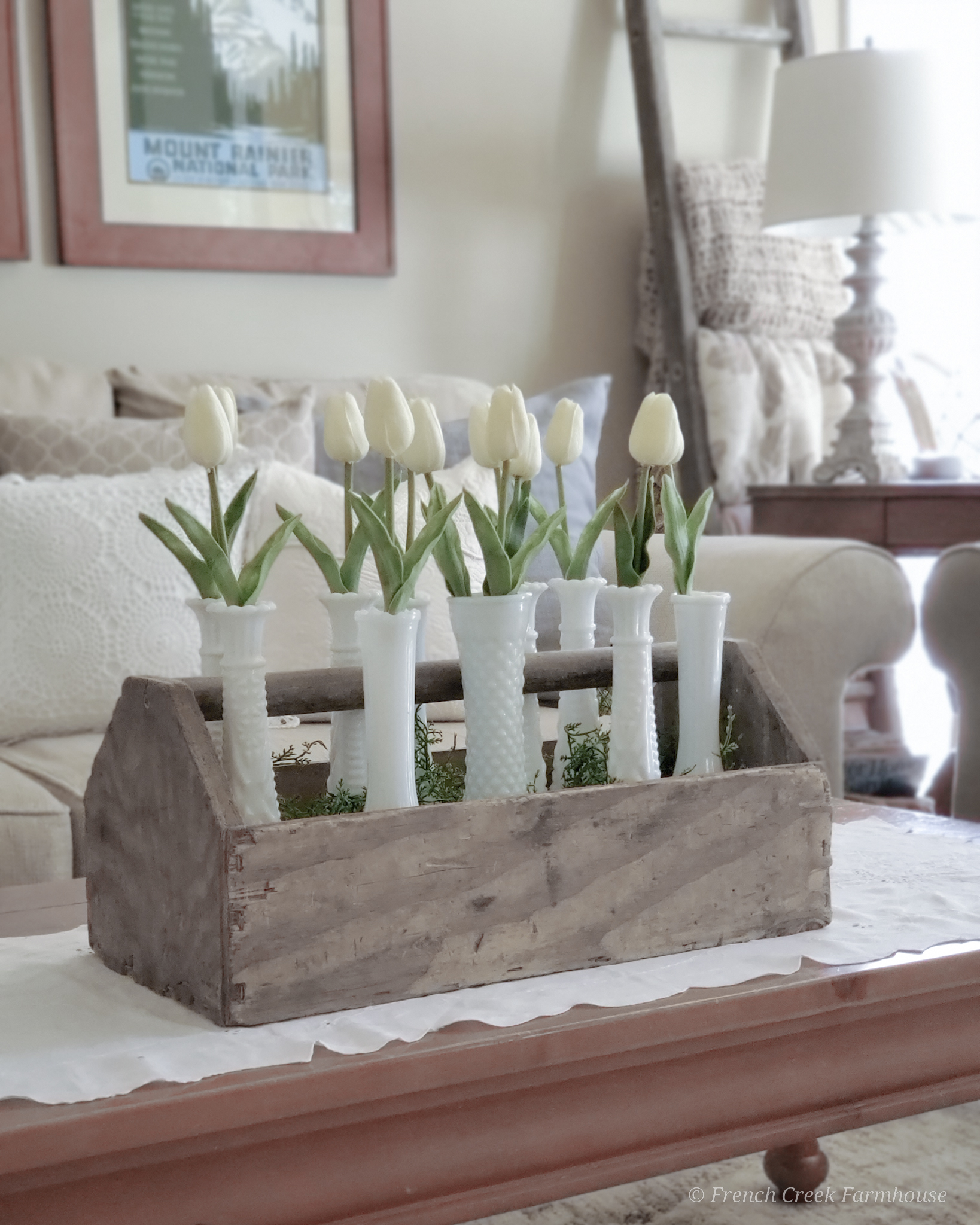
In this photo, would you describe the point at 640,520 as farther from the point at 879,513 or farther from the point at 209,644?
the point at 879,513

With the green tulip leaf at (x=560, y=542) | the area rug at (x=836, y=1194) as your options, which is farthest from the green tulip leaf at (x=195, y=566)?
the area rug at (x=836, y=1194)

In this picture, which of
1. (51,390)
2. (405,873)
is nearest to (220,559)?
(405,873)

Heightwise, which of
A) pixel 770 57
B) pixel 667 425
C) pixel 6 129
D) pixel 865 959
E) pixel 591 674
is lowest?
pixel 865 959

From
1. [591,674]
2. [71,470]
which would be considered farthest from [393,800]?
[71,470]

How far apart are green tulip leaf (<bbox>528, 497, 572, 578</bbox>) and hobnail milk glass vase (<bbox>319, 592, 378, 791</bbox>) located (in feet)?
0.41

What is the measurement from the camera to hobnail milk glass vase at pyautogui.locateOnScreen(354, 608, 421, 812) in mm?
788

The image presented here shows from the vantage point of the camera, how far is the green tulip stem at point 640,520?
0.89 m

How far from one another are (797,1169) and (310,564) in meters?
0.91

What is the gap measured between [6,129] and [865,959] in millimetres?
2150

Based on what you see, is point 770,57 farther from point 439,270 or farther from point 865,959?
point 865,959

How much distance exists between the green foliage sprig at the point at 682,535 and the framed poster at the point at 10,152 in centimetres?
185

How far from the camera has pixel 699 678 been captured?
35.6 inches

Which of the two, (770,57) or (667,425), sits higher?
(770,57)

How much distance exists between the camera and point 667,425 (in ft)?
2.85
